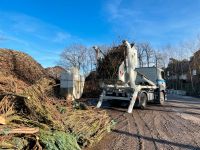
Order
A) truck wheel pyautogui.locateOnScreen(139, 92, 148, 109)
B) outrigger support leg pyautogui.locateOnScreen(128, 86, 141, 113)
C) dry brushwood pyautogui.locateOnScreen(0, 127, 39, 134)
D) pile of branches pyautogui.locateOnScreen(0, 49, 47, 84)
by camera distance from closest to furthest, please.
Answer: dry brushwood pyautogui.locateOnScreen(0, 127, 39, 134)
pile of branches pyautogui.locateOnScreen(0, 49, 47, 84)
outrigger support leg pyautogui.locateOnScreen(128, 86, 141, 113)
truck wheel pyautogui.locateOnScreen(139, 92, 148, 109)

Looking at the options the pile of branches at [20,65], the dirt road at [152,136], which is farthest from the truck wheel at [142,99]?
the pile of branches at [20,65]

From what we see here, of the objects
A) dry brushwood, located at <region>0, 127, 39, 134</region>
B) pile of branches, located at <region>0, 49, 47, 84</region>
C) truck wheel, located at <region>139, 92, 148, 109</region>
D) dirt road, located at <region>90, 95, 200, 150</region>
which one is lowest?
dirt road, located at <region>90, 95, 200, 150</region>

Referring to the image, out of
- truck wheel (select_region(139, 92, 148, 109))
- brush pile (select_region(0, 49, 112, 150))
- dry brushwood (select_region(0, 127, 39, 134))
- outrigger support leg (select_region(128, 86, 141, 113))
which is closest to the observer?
dry brushwood (select_region(0, 127, 39, 134))

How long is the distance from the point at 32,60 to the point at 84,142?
989 centimetres

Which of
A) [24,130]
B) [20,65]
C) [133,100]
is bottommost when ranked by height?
[24,130]

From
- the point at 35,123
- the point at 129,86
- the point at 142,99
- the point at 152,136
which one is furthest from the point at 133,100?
the point at 35,123

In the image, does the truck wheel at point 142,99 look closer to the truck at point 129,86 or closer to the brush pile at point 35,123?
the truck at point 129,86

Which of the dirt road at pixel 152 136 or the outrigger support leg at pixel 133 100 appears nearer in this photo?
the dirt road at pixel 152 136

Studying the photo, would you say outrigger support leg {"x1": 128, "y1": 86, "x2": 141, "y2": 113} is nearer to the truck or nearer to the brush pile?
Result: the truck

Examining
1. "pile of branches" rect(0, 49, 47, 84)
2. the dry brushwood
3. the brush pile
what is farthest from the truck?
the dry brushwood

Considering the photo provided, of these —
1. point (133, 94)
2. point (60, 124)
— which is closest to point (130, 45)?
point (133, 94)

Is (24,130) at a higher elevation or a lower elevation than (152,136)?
higher

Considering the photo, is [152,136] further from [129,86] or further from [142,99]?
[142,99]

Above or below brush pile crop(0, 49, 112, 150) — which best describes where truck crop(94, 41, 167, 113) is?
above
